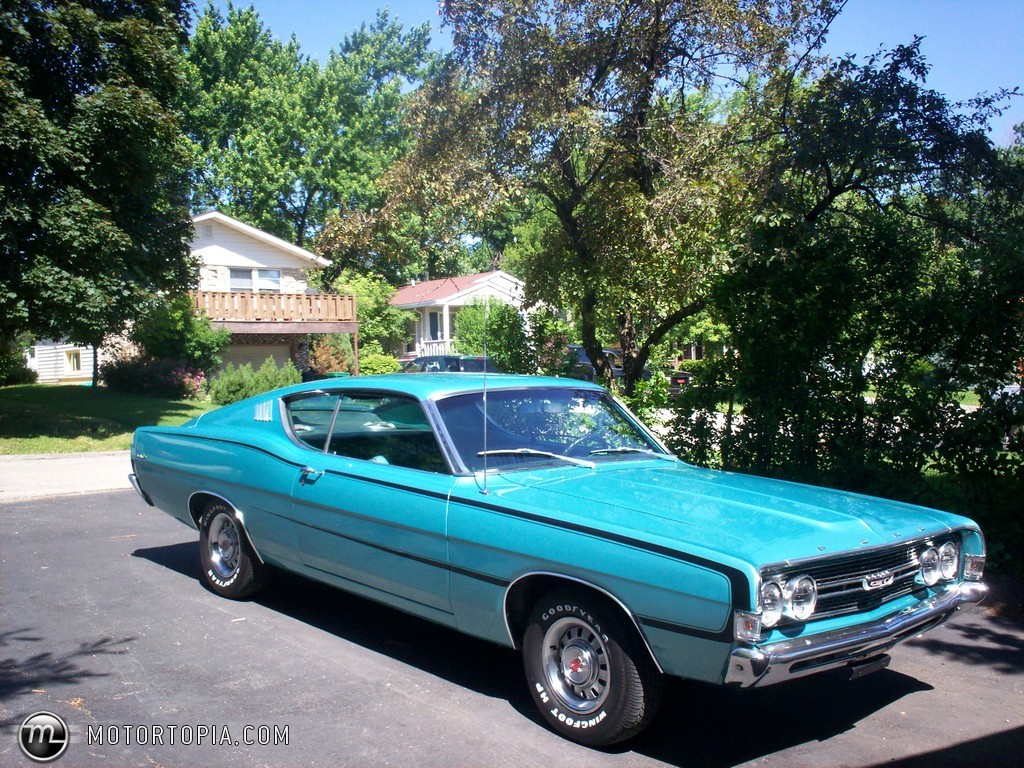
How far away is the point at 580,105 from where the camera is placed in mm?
10594

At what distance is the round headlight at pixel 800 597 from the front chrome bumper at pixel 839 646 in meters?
0.10

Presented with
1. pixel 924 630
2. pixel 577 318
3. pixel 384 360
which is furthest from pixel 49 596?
pixel 384 360

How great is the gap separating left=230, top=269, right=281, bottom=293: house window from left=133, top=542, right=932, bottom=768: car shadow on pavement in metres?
28.8

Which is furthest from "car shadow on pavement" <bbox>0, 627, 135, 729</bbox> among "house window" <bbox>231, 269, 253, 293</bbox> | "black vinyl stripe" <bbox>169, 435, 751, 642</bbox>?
"house window" <bbox>231, 269, 253, 293</bbox>

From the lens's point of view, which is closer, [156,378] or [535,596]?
[535,596]

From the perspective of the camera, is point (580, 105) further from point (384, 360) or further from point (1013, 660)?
point (384, 360)

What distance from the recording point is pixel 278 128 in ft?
133

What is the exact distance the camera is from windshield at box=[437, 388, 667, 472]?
199 inches

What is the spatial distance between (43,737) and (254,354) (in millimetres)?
28812

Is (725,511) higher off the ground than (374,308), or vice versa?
(374,308)

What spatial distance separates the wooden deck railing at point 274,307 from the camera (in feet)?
92.4

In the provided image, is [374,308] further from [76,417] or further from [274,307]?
[76,417]

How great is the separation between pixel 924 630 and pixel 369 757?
2664 mm

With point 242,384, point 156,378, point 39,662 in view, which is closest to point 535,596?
point 39,662
